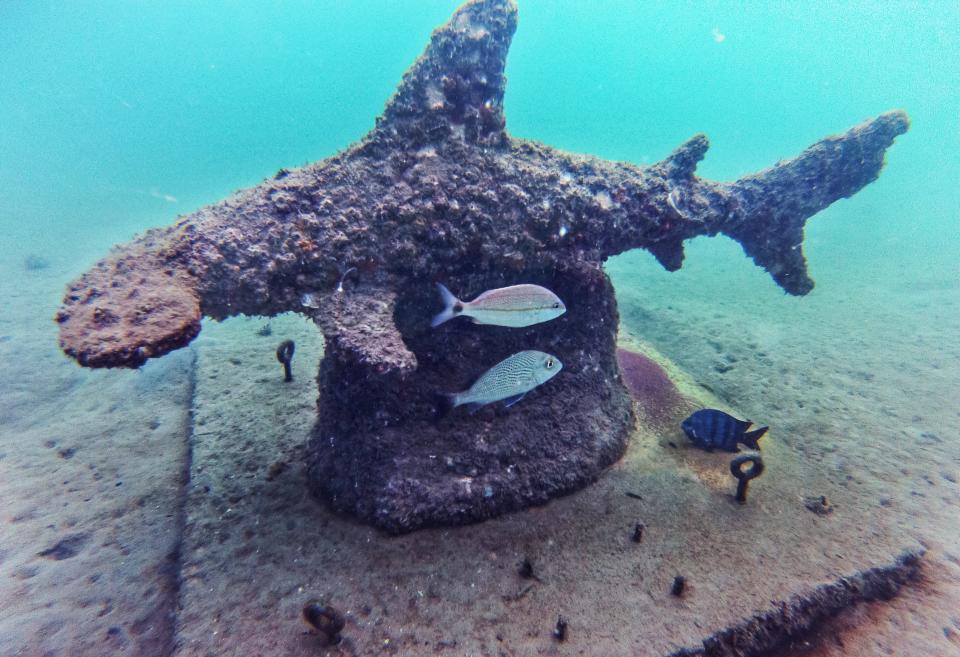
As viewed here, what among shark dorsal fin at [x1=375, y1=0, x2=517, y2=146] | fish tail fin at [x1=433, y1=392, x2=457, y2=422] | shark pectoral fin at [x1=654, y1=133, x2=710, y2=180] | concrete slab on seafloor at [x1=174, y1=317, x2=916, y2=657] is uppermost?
shark dorsal fin at [x1=375, y1=0, x2=517, y2=146]

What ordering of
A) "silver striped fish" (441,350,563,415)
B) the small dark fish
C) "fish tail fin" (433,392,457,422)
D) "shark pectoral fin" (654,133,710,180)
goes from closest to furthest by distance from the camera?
1. "silver striped fish" (441,350,563,415)
2. "fish tail fin" (433,392,457,422)
3. the small dark fish
4. "shark pectoral fin" (654,133,710,180)

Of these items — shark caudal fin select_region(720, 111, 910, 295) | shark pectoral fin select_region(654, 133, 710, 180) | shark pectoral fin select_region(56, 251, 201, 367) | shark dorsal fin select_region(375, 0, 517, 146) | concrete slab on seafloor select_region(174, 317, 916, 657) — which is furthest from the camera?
shark caudal fin select_region(720, 111, 910, 295)

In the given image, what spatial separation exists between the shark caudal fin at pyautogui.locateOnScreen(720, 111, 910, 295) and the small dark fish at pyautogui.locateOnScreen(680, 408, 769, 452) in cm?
252

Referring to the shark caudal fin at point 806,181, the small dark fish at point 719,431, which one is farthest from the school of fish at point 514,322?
the shark caudal fin at point 806,181

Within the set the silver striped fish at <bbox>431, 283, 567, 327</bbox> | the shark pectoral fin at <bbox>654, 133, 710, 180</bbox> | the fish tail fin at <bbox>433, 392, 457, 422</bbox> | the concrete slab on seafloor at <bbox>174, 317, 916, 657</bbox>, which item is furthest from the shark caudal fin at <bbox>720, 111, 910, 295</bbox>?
the fish tail fin at <bbox>433, 392, 457, 422</bbox>

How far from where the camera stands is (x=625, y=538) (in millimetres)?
3492

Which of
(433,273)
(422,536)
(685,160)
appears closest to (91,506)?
(422,536)

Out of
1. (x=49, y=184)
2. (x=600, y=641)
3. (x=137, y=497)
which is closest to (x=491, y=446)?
(x=600, y=641)

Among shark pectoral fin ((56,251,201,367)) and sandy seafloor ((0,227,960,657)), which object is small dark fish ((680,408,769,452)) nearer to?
sandy seafloor ((0,227,960,657))

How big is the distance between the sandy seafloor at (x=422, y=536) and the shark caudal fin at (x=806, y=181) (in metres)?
2.51

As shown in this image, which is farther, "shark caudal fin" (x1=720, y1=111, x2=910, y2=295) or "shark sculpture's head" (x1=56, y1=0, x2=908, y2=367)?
"shark caudal fin" (x1=720, y1=111, x2=910, y2=295)

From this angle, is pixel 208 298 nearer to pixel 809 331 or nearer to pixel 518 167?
pixel 518 167

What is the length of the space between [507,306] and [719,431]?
3.13 metres

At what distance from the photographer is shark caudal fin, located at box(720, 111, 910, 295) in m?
5.47
